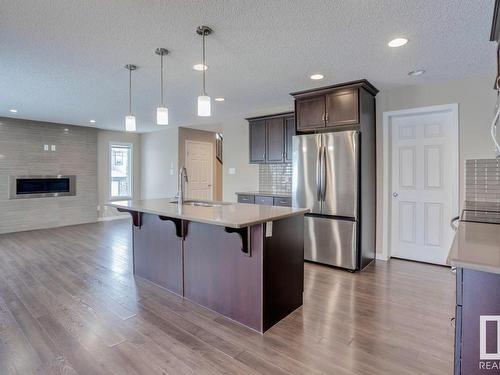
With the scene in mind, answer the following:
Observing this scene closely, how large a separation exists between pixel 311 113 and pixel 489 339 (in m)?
3.37

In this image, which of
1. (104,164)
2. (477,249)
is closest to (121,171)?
(104,164)

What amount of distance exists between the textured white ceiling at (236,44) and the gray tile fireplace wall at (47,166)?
232 cm

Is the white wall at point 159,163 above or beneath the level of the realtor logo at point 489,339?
above

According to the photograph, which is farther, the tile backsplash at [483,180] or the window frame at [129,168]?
the window frame at [129,168]

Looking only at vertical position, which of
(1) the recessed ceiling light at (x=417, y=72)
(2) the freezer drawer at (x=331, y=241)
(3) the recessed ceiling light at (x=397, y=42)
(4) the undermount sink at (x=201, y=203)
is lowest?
(2) the freezer drawer at (x=331, y=241)

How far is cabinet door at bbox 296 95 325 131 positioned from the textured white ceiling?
0.27 metres

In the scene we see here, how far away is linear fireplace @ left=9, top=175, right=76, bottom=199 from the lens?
20.1 ft

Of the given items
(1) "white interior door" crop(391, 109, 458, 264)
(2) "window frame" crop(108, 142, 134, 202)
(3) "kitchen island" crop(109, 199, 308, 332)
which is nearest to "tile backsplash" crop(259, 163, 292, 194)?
(1) "white interior door" crop(391, 109, 458, 264)

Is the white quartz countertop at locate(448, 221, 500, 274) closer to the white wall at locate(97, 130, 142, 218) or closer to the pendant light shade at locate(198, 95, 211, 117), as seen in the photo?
the pendant light shade at locate(198, 95, 211, 117)

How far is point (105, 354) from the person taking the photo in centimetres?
197

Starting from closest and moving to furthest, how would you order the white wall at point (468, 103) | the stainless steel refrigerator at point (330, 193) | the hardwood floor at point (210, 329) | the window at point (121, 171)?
the hardwood floor at point (210, 329) → the white wall at point (468, 103) → the stainless steel refrigerator at point (330, 193) → the window at point (121, 171)

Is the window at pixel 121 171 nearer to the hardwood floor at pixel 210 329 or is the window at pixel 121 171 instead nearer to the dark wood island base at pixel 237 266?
the hardwood floor at pixel 210 329

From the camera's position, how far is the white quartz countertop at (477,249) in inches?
41.5

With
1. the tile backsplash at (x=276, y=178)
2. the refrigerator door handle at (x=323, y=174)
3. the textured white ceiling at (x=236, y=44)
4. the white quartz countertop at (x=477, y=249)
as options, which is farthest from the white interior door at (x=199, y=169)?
the white quartz countertop at (x=477, y=249)
